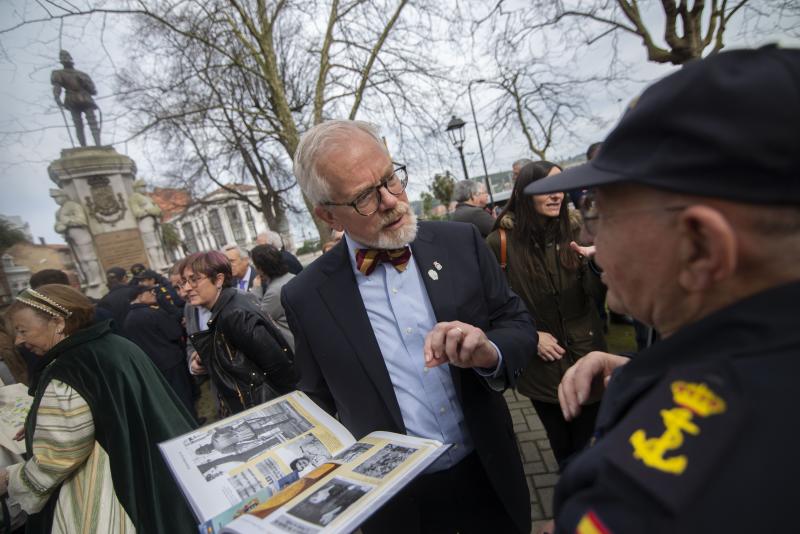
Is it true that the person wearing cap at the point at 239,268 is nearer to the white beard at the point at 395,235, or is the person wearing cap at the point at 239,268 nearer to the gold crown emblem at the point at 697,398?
the white beard at the point at 395,235

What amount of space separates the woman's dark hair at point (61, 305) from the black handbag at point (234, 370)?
2.70 ft

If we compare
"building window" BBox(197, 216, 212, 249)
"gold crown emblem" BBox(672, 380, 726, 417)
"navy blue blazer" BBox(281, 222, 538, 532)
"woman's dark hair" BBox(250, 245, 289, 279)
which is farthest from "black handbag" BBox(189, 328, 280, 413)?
"building window" BBox(197, 216, 212, 249)

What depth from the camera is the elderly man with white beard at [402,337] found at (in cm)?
166

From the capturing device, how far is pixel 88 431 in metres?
2.12

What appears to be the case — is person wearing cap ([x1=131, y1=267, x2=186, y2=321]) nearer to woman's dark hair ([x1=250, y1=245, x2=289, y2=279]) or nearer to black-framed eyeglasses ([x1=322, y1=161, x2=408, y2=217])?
woman's dark hair ([x1=250, y1=245, x2=289, y2=279])

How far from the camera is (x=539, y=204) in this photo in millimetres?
2600

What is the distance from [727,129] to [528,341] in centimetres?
121

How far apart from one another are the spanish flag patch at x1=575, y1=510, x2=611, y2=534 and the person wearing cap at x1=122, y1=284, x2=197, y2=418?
5.02 meters

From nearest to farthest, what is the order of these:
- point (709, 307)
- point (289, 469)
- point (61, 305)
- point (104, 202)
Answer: point (709, 307)
point (289, 469)
point (61, 305)
point (104, 202)

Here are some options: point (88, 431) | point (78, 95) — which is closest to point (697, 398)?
point (88, 431)

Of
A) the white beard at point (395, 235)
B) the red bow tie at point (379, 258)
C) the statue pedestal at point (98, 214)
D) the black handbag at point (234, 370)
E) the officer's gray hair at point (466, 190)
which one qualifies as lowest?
the black handbag at point (234, 370)

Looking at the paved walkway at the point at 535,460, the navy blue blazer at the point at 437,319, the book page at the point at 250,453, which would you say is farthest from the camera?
the paved walkway at the point at 535,460

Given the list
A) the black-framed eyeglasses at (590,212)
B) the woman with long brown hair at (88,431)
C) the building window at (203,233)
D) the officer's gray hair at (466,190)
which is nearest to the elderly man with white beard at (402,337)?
the black-framed eyeglasses at (590,212)

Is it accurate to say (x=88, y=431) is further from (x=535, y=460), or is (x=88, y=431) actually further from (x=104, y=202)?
(x=104, y=202)
